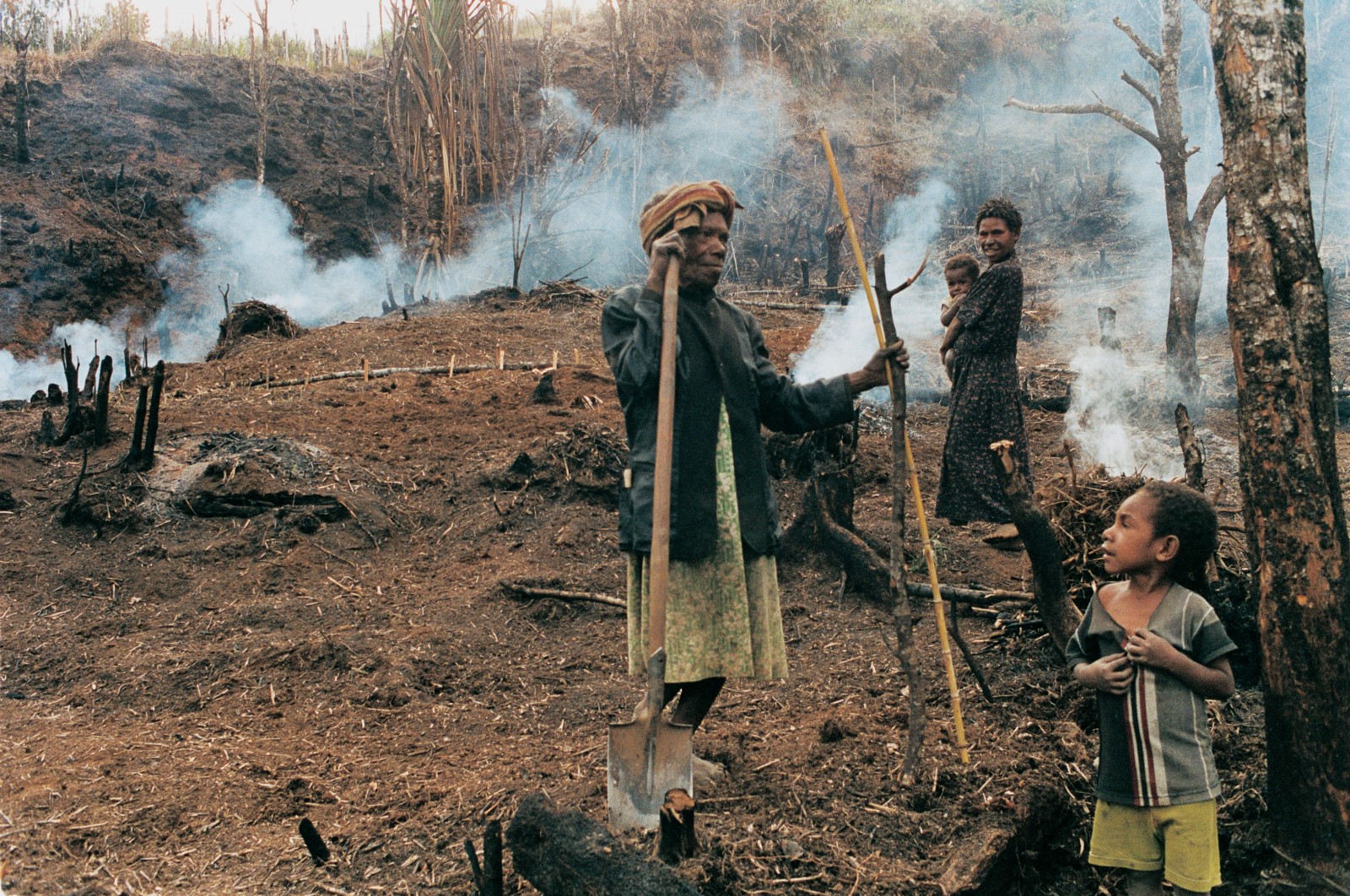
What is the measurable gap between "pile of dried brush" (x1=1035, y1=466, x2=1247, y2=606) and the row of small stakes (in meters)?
6.15

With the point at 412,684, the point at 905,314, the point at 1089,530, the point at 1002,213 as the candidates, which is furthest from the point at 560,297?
the point at 1089,530

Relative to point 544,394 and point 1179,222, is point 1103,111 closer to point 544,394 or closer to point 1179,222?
point 1179,222

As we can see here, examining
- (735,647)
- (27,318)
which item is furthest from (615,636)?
(27,318)

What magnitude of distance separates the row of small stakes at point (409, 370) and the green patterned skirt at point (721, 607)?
23.1 ft

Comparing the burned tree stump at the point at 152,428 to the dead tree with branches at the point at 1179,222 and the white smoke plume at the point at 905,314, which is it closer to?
the white smoke plume at the point at 905,314

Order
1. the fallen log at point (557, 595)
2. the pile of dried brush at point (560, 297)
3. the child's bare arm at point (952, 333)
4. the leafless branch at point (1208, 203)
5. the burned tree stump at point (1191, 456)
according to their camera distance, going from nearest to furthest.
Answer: the burned tree stump at point (1191, 456)
the child's bare arm at point (952, 333)
the fallen log at point (557, 595)
the leafless branch at point (1208, 203)
the pile of dried brush at point (560, 297)

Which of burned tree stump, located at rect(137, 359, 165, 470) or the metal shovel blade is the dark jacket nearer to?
the metal shovel blade

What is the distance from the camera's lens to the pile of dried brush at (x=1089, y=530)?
4.35 m

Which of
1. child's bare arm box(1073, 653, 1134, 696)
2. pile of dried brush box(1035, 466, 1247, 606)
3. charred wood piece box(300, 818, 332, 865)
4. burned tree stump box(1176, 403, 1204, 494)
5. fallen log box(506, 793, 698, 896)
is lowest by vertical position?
charred wood piece box(300, 818, 332, 865)

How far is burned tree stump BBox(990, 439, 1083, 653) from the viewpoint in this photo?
3543 millimetres

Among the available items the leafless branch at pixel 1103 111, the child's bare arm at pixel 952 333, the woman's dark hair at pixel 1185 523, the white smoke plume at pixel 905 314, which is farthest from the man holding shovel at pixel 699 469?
the leafless branch at pixel 1103 111

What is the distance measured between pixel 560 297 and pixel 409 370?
4.39 meters

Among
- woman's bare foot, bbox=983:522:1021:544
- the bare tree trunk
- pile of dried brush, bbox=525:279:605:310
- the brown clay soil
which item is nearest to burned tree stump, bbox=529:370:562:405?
the brown clay soil

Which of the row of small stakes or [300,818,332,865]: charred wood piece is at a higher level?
the row of small stakes
